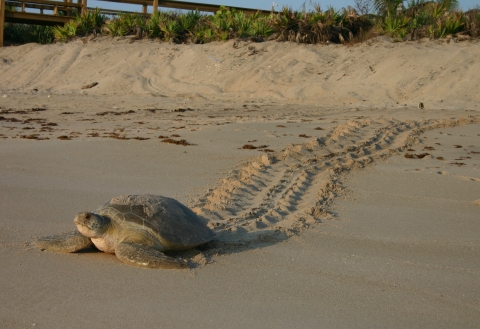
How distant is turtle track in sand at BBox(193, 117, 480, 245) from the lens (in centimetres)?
435

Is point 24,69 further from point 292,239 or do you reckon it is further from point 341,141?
point 292,239

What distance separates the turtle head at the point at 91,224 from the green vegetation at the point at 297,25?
474 inches

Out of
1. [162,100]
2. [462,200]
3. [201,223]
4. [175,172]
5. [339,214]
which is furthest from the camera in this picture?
[162,100]

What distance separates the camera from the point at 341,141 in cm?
775

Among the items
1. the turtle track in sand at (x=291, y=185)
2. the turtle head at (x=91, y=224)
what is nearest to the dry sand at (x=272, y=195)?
the turtle track in sand at (x=291, y=185)

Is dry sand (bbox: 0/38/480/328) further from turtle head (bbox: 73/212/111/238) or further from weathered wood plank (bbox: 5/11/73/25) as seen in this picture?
weathered wood plank (bbox: 5/11/73/25)

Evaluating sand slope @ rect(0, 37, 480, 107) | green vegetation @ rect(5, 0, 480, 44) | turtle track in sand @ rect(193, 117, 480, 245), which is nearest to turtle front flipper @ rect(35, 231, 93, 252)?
turtle track in sand @ rect(193, 117, 480, 245)

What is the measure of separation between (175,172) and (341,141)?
270cm

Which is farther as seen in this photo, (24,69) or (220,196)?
(24,69)

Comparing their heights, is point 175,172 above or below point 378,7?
below

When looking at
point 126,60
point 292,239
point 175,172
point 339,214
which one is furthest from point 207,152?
point 126,60

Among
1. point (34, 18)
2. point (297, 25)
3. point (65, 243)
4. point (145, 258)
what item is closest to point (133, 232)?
point (145, 258)

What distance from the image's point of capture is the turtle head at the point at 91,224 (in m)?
3.57

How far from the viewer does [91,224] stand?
11.7 feet
